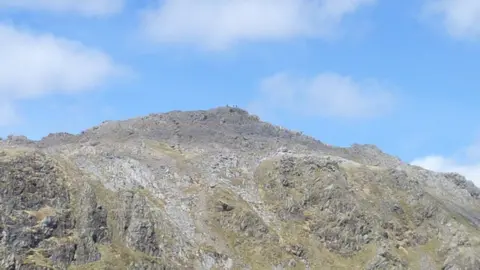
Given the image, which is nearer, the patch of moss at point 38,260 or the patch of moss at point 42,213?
the patch of moss at point 38,260

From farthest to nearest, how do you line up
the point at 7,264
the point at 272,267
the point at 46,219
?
the point at 272,267 → the point at 46,219 → the point at 7,264

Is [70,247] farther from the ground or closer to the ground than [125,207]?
closer to the ground

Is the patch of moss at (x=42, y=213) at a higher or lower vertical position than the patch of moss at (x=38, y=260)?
higher

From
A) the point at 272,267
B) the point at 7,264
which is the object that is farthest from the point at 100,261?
the point at 272,267

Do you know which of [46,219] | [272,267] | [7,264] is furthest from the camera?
[272,267]

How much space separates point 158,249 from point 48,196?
3313 cm

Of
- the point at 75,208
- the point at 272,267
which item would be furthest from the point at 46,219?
the point at 272,267

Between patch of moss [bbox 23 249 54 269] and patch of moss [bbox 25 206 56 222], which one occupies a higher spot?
patch of moss [bbox 25 206 56 222]

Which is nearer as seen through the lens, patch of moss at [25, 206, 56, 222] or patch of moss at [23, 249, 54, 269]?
Answer: patch of moss at [23, 249, 54, 269]

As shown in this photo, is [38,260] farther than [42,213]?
No

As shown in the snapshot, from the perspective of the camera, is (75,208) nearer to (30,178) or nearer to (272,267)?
(30,178)

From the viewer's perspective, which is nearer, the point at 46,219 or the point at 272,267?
the point at 46,219

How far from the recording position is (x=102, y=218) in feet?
636

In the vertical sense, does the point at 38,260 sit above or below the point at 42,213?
below
